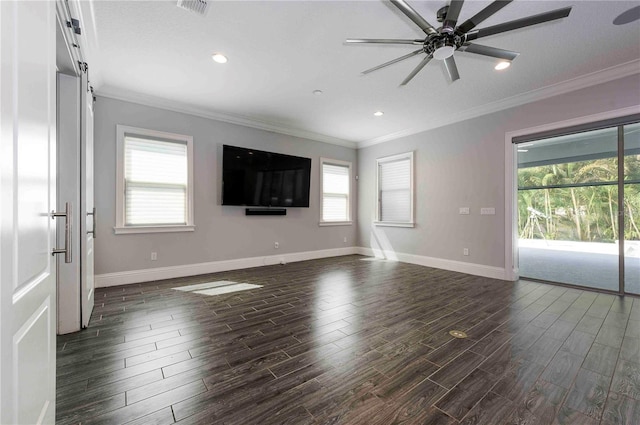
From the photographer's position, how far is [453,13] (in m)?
2.00

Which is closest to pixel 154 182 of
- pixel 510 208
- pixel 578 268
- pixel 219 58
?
pixel 219 58

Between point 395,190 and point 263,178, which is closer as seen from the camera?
point 263,178

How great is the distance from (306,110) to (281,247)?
8.81 feet

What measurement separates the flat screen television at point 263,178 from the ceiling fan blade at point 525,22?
3.67 metres

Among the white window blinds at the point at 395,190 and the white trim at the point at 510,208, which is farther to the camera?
the white window blinds at the point at 395,190

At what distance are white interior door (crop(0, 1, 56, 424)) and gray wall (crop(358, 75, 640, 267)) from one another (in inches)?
200

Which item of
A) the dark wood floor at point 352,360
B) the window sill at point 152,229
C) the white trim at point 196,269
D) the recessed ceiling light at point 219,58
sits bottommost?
the dark wood floor at point 352,360

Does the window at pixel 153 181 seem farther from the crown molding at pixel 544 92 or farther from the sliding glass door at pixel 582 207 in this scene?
the sliding glass door at pixel 582 207

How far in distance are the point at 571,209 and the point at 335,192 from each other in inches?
165

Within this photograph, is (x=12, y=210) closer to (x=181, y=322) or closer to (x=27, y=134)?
(x=27, y=134)

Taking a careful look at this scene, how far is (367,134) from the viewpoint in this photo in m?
6.01

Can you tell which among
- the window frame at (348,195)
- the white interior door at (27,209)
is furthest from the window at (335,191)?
the white interior door at (27,209)

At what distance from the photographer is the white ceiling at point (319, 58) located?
2.34m

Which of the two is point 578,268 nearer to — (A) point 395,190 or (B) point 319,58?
(A) point 395,190
